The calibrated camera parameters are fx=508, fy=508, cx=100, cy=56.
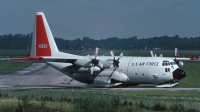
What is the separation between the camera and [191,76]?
82.5 m

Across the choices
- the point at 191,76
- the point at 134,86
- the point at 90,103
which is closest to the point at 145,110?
the point at 90,103

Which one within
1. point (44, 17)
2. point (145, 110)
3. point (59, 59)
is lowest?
point (145, 110)

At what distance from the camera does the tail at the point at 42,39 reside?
6525cm

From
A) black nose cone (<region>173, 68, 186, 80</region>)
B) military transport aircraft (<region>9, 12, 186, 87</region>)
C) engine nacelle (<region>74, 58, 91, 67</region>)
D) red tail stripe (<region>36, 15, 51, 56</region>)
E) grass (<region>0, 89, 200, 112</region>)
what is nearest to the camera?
grass (<region>0, 89, 200, 112</region>)

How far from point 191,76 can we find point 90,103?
156 ft

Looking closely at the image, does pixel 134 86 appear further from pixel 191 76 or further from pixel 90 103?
pixel 90 103

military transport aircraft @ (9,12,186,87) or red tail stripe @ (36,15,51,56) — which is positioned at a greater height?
red tail stripe @ (36,15,51,56)

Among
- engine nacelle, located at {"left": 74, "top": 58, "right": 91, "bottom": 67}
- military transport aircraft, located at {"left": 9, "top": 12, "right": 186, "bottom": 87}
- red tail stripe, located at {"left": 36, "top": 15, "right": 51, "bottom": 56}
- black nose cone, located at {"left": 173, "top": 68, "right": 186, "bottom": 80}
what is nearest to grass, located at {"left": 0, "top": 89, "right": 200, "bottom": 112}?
black nose cone, located at {"left": 173, "top": 68, "right": 186, "bottom": 80}

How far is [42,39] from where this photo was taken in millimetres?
65438

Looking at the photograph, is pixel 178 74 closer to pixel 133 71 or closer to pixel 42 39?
pixel 133 71

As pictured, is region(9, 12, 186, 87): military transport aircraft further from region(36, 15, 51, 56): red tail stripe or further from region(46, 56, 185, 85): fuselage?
region(36, 15, 51, 56): red tail stripe

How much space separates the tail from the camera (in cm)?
6525

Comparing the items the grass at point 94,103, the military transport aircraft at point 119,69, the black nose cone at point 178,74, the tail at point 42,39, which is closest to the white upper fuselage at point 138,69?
the military transport aircraft at point 119,69

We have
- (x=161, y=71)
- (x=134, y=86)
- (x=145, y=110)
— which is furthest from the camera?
(x=134, y=86)
